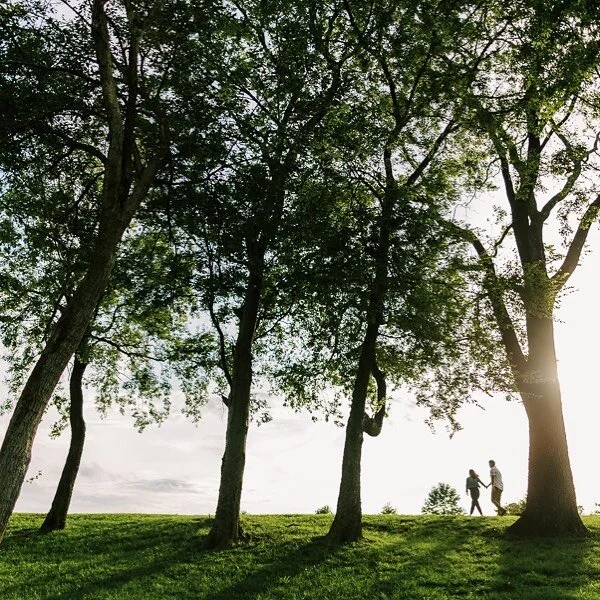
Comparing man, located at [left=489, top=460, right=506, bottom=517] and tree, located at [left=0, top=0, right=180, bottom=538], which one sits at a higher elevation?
tree, located at [left=0, top=0, right=180, bottom=538]

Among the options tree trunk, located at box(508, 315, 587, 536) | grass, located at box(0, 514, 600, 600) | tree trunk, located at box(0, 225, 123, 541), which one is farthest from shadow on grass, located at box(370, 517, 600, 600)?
tree trunk, located at box(0, 225, 123, 541)

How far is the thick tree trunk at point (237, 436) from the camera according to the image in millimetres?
20312

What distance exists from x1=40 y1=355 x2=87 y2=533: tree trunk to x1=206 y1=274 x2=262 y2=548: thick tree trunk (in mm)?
7405

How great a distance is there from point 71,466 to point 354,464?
39.8ft

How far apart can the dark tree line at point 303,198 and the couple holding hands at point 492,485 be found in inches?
290

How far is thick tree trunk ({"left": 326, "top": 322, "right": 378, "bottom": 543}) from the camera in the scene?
787 inches

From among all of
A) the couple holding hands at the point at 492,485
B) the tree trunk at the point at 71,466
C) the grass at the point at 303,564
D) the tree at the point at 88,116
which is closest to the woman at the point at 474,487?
the couple holding hands at the point at 492,485

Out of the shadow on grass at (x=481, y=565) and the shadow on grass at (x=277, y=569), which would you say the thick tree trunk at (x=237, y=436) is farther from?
the shadow on grass at (x=481, y=565)

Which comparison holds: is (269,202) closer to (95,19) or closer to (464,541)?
(95,19)

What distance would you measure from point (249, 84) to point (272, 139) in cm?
383

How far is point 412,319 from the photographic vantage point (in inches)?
786

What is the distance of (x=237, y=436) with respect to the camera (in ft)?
69.9

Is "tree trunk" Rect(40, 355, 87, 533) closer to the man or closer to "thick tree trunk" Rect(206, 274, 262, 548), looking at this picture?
"thick tree trunk" Rect(206, 274, 262, 548)

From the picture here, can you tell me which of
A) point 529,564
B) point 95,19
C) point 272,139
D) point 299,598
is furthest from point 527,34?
point 299,598
